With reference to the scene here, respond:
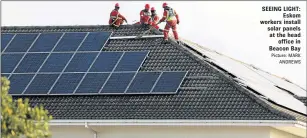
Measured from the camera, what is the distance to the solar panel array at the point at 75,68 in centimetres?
3425

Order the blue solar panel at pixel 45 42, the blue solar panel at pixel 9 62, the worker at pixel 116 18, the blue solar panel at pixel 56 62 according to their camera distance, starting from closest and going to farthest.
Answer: the blue solar panel at pixel 56 62 < the blue solar panel at pixel 9 62 < the blue solar panel at pixel 45 42 < the worker at pixel 116 18

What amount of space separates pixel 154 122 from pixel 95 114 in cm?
212

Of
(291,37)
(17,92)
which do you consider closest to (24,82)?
(17,92)

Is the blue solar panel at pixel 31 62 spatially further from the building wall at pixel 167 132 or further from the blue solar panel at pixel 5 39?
the building wall at pixel 167 132

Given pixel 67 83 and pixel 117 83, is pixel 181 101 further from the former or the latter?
pixel 67 83

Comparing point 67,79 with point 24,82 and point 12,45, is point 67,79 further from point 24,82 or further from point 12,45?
point 12,45

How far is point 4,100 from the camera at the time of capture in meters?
24.0

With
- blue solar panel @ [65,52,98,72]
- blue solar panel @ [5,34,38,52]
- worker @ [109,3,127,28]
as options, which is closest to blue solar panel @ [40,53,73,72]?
blue solar panel @ [65,52,98,72]

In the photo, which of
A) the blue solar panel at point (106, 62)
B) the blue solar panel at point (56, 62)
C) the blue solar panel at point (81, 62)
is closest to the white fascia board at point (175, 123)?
the blue solar panel at point (106, 62)

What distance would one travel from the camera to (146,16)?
125 feet

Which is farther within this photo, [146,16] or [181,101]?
[146,16]

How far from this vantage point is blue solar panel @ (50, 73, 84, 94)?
34688mm

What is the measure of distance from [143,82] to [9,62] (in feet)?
17.9

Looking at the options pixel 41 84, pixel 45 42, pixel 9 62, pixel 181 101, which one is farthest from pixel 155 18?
pixel 181 101
